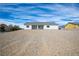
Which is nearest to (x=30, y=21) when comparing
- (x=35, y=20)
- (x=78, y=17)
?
(x=35, y=20)

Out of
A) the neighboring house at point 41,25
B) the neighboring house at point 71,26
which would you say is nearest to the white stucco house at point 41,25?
the neighboring house at point 41,25

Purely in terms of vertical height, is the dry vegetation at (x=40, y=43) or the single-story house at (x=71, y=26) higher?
the single-story house at (x=71, y=26)

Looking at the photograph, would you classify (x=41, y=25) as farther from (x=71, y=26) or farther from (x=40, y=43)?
(x=71, y=26)

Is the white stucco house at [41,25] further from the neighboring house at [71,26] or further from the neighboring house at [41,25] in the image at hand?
the neighboring house at [71,26]

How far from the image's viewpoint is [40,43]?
813 cm

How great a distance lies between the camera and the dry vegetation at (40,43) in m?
8.11

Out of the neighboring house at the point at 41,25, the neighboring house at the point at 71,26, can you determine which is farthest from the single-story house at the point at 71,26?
the neighboring house at the point at 41,25

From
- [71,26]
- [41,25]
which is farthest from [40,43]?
[71,26]

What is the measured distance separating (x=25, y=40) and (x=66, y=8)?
66 cm

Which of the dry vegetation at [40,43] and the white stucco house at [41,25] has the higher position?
the white stucco house at [41,25]

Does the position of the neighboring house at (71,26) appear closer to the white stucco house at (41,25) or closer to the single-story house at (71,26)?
the single-story house at (71,26)

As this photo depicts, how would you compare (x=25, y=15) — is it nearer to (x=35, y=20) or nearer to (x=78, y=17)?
(x=35, y=20)

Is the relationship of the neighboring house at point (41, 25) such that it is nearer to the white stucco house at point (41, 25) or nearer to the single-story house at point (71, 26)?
the white stucco house at point (41, 25)

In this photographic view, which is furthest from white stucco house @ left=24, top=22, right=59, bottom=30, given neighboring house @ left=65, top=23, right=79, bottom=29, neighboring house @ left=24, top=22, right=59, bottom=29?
neighboring house @ left=65, top=23, right=79, bottom=29
